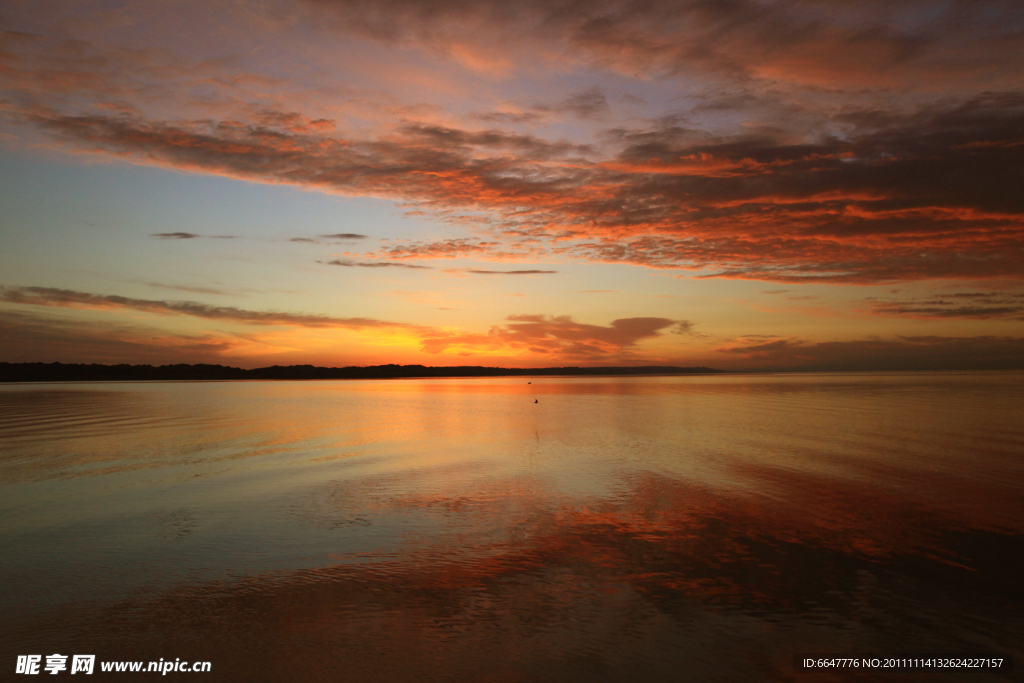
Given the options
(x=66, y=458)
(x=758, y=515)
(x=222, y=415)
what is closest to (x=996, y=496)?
(x=758, y=515)

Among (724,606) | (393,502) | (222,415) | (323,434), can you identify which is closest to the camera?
(724,606)

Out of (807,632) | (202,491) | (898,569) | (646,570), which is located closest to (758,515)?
(898,569)

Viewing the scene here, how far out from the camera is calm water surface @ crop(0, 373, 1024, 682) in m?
6.59

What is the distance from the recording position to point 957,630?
7.06 metres

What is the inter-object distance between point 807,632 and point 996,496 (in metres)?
10.6

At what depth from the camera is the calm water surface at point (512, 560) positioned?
6594 mm

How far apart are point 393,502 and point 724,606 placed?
8309mm

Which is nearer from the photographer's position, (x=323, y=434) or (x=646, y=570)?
(x=646, y=570)

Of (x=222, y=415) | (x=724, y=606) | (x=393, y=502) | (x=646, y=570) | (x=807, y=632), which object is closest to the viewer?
(x=807, y=632)

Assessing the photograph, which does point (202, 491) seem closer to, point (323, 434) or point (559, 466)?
point (559, 466)

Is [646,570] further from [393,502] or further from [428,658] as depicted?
[393,502]

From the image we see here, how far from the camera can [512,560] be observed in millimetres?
9531

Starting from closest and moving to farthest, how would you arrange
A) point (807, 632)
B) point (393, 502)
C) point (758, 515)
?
point (807, 632) → point (758, 515) → point (393, 502)

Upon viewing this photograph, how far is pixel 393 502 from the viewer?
13633mm
